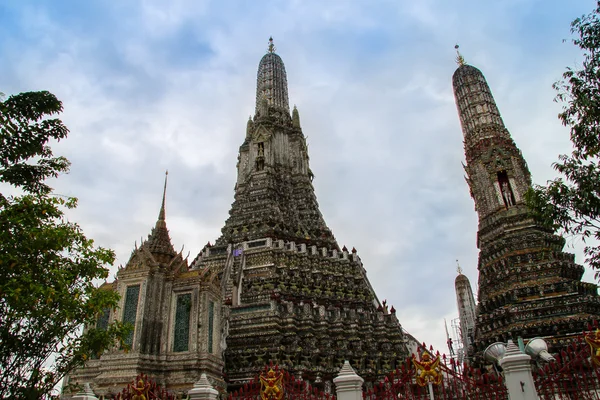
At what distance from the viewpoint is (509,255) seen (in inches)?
1050

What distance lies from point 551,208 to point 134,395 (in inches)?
429

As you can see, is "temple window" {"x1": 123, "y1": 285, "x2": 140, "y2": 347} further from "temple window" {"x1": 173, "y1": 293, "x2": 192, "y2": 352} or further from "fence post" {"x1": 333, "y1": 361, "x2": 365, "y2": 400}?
"fence post" {"x1": 333, "y1": 361, "x2": 365, "y2": 400}

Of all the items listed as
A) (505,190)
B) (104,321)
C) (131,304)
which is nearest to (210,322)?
(131,304)

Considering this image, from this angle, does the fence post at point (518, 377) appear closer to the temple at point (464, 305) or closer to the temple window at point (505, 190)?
the temple window at point (505, 190)

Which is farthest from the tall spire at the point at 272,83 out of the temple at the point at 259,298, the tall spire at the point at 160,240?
the tall spire at the point at 160,240

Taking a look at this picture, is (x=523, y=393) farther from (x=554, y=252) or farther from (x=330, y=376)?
(x=554, y=252)

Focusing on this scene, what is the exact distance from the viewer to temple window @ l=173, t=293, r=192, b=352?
14617 millimetres

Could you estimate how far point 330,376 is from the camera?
21.6m

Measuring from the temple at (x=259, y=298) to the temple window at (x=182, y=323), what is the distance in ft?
0.11

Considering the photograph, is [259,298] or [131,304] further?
[259,298]

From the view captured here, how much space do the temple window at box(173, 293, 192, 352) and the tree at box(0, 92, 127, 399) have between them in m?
4.32

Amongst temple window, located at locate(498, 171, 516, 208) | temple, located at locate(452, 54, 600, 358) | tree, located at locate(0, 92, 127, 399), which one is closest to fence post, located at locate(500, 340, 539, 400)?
tree, located at locate(0, 92, 127, 399)

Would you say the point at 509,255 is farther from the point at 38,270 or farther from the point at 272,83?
the point at 272,83

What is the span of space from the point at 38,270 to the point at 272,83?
4305 cm
